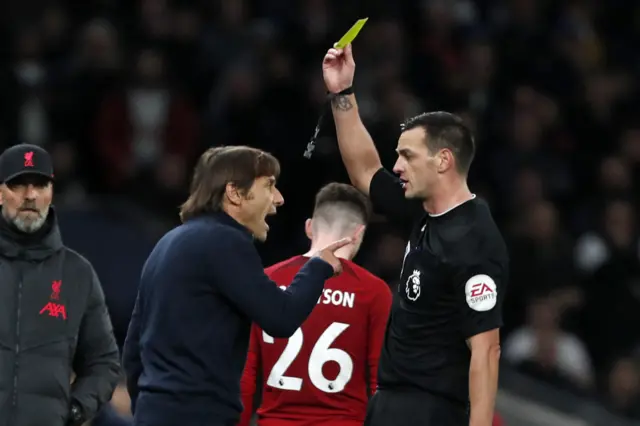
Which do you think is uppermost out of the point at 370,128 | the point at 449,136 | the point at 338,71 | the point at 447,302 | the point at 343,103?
the point at 370,128

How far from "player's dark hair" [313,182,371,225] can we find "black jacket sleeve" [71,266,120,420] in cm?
98

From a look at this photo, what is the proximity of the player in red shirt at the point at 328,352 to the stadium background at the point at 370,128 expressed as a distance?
12.0ft

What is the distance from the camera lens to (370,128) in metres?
9.89

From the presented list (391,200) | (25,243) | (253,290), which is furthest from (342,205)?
(25,243)

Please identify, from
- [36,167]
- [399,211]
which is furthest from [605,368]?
[36,167]

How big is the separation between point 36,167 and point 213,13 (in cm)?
572

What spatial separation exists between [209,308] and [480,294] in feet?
3.36

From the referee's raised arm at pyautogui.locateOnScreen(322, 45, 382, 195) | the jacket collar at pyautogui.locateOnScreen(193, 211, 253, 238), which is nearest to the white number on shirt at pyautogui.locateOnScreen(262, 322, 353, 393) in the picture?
the referee's raised arm at pyautogui.locateOnScreen(322, 45, 382, 195)

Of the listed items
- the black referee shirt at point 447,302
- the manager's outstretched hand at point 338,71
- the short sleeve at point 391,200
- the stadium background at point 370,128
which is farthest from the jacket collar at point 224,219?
the stadium background at point 370,128

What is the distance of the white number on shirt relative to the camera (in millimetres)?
5785

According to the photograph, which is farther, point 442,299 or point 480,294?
point 442,299

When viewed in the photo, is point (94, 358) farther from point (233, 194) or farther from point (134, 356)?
point (233, 194)

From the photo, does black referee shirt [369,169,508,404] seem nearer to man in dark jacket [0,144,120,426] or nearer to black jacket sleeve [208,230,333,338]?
black jacket sleeve [208,230,333,338]

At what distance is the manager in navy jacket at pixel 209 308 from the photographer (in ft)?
16.0
